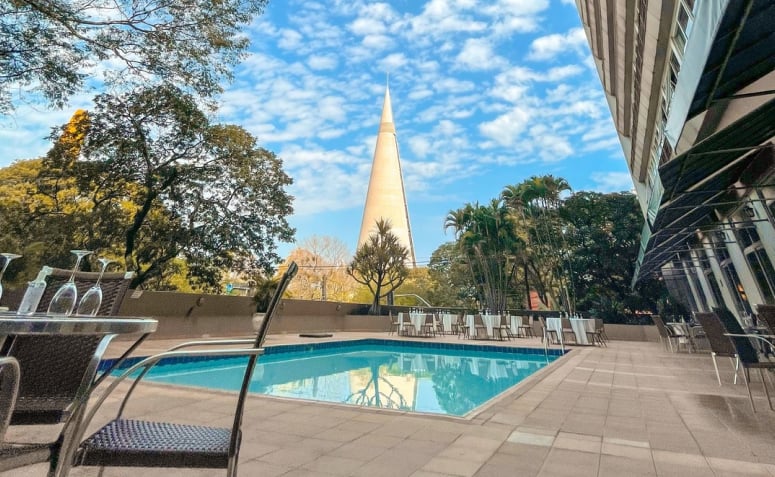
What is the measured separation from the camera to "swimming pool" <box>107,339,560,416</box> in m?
5.15

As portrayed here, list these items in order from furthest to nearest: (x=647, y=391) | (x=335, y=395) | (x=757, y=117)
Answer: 1. (x=335, y=395)
2. (x=647, y=391)
3. (x=757, y=117)

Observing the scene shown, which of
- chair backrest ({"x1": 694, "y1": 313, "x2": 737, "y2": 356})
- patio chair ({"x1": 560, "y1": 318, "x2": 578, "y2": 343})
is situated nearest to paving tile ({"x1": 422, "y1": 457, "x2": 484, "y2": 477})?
chair backrest ({"x1": 694, "y1": 313, "x2": 737, "y2": 356})

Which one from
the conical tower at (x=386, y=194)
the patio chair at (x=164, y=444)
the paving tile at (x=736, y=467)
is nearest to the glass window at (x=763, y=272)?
the paving tile at (x=736, y=467)

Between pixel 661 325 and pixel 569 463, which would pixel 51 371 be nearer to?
pixel 569 463

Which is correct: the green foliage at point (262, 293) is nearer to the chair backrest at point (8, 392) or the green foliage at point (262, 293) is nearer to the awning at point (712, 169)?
the awning at point (712, 169)

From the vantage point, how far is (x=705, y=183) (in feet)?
15.2

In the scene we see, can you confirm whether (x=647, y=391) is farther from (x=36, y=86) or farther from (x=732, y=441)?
(x=36, y=86)

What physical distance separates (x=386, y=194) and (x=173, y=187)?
1330 inches

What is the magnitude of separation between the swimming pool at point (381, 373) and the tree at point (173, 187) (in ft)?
16.7

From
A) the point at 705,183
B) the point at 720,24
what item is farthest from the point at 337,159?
the point at 720,24

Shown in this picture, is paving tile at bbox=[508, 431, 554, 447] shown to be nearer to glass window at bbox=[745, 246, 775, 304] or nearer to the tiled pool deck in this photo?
the tiled pool deck

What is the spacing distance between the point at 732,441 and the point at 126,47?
11249 millimetres

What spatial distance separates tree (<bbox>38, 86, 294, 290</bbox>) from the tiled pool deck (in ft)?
29.7

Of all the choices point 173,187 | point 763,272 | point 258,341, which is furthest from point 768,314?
point 173,187
